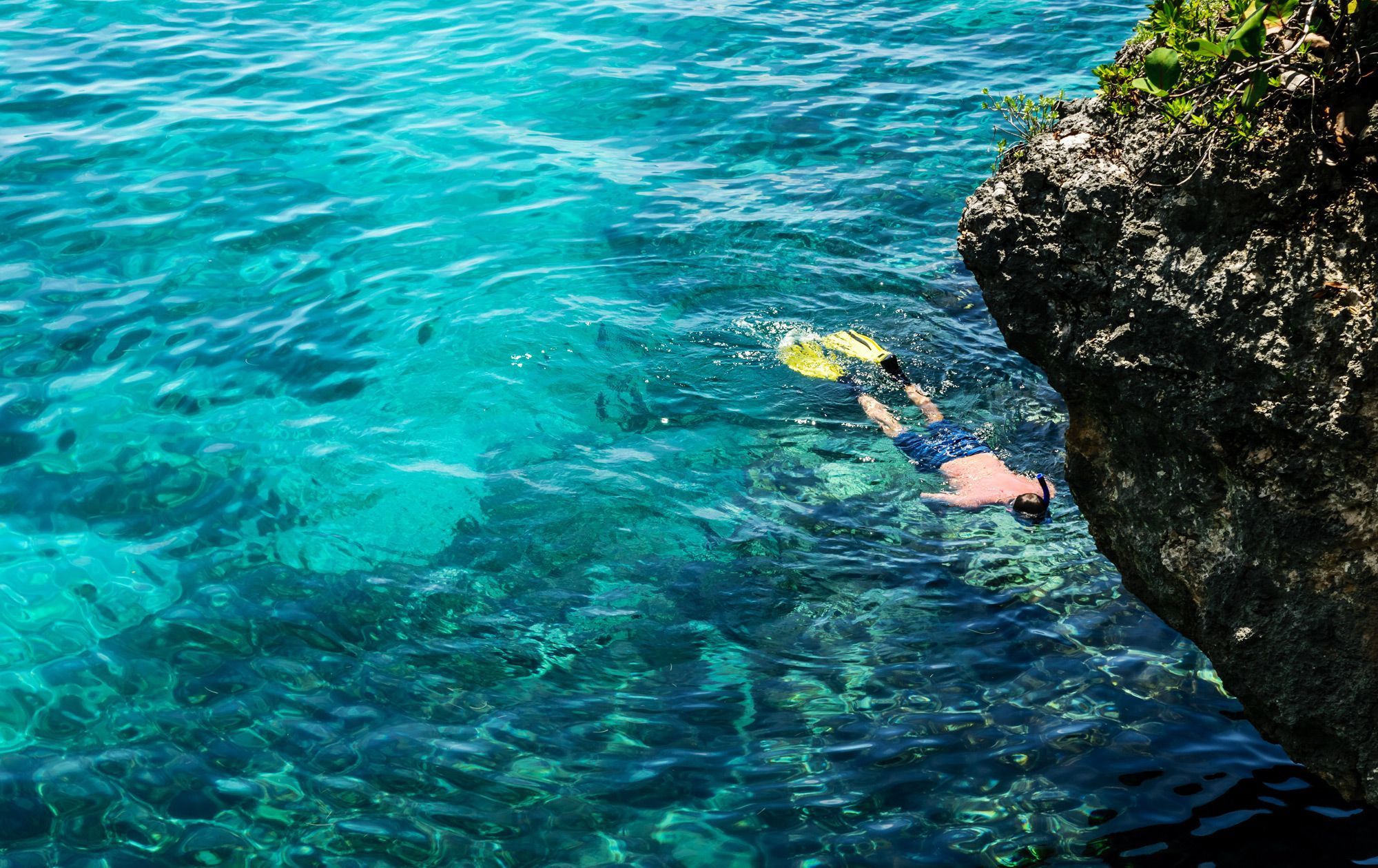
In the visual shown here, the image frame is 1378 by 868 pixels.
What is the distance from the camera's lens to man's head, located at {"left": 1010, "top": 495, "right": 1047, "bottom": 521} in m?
6.71

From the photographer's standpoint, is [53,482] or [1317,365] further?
[53,482]

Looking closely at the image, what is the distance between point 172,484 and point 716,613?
3897 millimetres

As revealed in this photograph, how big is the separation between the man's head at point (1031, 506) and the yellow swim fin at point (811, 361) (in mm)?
1986

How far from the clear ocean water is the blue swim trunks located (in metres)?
0.15

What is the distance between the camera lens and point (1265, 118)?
146 inches

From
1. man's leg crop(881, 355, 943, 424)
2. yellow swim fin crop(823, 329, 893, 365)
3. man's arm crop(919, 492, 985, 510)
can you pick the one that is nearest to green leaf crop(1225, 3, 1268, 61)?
man's arm crop(919, 492, 985, 510)

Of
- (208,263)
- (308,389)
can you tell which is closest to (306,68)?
(208,263)

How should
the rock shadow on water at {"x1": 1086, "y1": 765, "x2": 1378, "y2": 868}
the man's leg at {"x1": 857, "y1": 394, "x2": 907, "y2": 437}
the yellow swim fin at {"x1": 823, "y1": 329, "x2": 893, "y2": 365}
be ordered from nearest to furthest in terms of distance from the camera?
the rock shadow on water at {"x1": 1086, "y1": 765, "x2": 1378, "y2": 868}
the man's leg at {"x1": 857, "y1": 394, "x2": 907, "y2": 437}
the yellow swim fin at {"x1": 823, "y1": 329, "x2": 893, "y2": 365}

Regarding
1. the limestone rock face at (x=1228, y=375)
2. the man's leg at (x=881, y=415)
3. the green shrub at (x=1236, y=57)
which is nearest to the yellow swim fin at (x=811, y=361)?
the man's leg at (x=881, y=415)

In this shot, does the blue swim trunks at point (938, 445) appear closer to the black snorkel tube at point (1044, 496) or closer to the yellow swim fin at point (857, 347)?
the black snorkel tube at point (1044, 496)

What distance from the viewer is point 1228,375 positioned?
393 centimetres

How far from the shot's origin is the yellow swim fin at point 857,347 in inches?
330

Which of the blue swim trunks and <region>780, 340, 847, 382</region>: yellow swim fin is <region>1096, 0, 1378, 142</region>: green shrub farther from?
<region>780, 340, 847, 382</region>: yellow swim fin

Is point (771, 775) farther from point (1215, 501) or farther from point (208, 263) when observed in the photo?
point (208, 263)
